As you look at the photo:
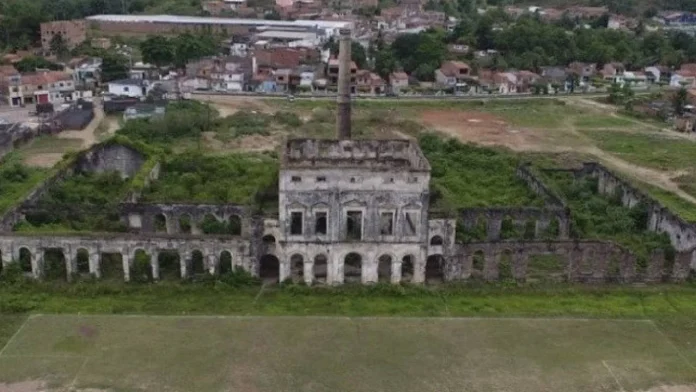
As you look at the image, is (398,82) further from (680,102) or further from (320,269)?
(320,269)

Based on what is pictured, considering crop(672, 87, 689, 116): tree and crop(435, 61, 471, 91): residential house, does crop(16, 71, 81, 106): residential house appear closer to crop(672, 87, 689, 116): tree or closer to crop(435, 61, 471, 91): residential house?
crop(435, 61, 471, 91): residential house

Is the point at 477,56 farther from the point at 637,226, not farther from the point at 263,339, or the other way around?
the point at 263,339

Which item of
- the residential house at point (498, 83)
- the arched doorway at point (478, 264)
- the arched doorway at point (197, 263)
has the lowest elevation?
the arched doorway at point (478, 264)

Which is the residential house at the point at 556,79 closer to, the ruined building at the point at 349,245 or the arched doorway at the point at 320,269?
the ruined building at the point at 349,245

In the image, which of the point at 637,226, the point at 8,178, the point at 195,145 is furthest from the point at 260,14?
the point at 637,226

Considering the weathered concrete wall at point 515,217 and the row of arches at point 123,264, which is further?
the weathered concrete wall at point 515,217

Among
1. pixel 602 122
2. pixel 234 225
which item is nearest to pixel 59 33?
pixel 602 122

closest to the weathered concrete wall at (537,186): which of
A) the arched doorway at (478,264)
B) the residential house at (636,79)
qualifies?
the arched doorway at (478,264)

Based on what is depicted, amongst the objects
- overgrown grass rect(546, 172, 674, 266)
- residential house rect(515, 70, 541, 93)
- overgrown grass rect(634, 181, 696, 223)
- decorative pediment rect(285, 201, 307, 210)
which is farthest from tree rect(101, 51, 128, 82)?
overgrown grass rect(634, 181, 696, 223)
